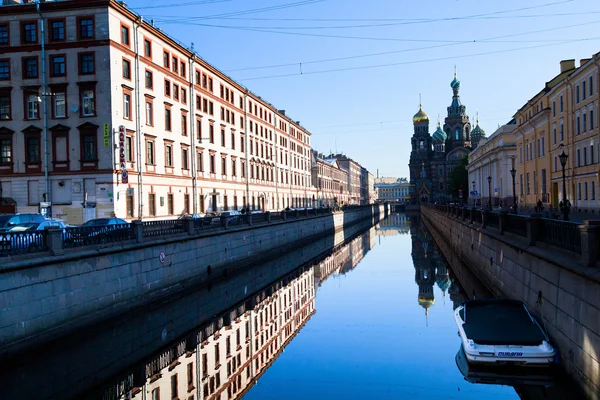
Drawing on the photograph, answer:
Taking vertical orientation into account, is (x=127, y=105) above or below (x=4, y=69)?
below

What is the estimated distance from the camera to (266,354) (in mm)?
16391

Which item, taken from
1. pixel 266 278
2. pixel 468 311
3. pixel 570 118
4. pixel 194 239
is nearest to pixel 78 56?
pixel 194 239

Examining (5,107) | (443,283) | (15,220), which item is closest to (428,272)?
(443,283)

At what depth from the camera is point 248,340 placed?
17906mm

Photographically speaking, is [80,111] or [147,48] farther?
[147,48]

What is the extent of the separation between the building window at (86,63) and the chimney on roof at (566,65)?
4359cm

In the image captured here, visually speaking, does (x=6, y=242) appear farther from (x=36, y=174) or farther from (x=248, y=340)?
(x=36, y=174)

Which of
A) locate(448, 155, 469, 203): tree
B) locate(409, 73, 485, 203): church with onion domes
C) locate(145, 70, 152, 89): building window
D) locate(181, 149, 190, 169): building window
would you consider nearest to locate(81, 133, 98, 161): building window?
locate(145, 70, 152, 89): building window

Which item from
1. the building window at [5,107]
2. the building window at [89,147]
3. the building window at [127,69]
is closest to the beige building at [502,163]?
the building window at [127,69]

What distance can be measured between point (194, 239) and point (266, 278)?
5965 millimetres

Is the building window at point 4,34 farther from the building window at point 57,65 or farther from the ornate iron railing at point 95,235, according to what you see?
the ornate iron railing at point 95,235

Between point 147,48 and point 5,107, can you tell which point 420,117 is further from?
point 5,107

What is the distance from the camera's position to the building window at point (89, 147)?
32.1 meters

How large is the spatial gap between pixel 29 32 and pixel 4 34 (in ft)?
5.41
